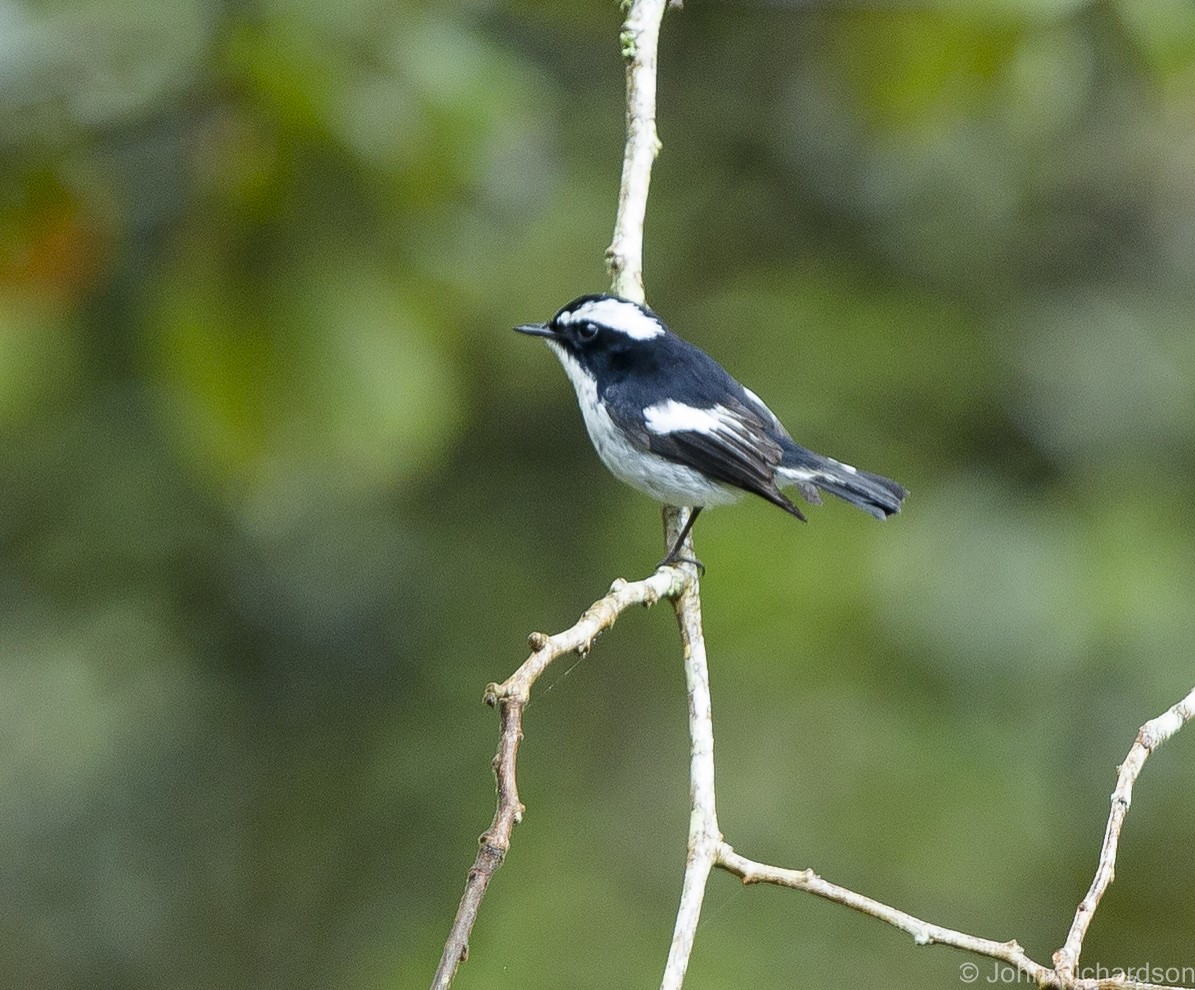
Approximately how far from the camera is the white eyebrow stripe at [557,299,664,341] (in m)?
3.13

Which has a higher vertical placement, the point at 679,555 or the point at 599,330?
the point at 599,330

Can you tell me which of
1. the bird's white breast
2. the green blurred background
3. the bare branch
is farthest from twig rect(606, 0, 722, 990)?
the green blurred background

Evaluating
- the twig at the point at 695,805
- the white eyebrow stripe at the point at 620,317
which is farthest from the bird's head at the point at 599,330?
the twig at the point at 695,805

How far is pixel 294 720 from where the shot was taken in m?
5.07

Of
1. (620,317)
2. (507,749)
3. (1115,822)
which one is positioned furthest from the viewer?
(620,317)

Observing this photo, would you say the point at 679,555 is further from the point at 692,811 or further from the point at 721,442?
the point at 692,811

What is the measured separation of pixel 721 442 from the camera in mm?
3209

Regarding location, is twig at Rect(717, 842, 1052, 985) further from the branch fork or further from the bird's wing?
the bird's wing

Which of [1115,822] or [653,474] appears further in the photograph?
[653,474]

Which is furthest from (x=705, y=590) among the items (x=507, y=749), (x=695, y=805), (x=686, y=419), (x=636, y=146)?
(x=507, y=749)

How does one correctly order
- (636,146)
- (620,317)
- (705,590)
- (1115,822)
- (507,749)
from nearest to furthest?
1. (507,749)
2. (1115,822)
3. (636,146)
4. (620,317)
5. (705,590)

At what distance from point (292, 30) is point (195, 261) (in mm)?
502

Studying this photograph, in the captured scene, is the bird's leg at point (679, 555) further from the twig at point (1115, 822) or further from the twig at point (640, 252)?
the twig at point (1115, 822)

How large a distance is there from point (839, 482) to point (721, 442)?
29 cm
